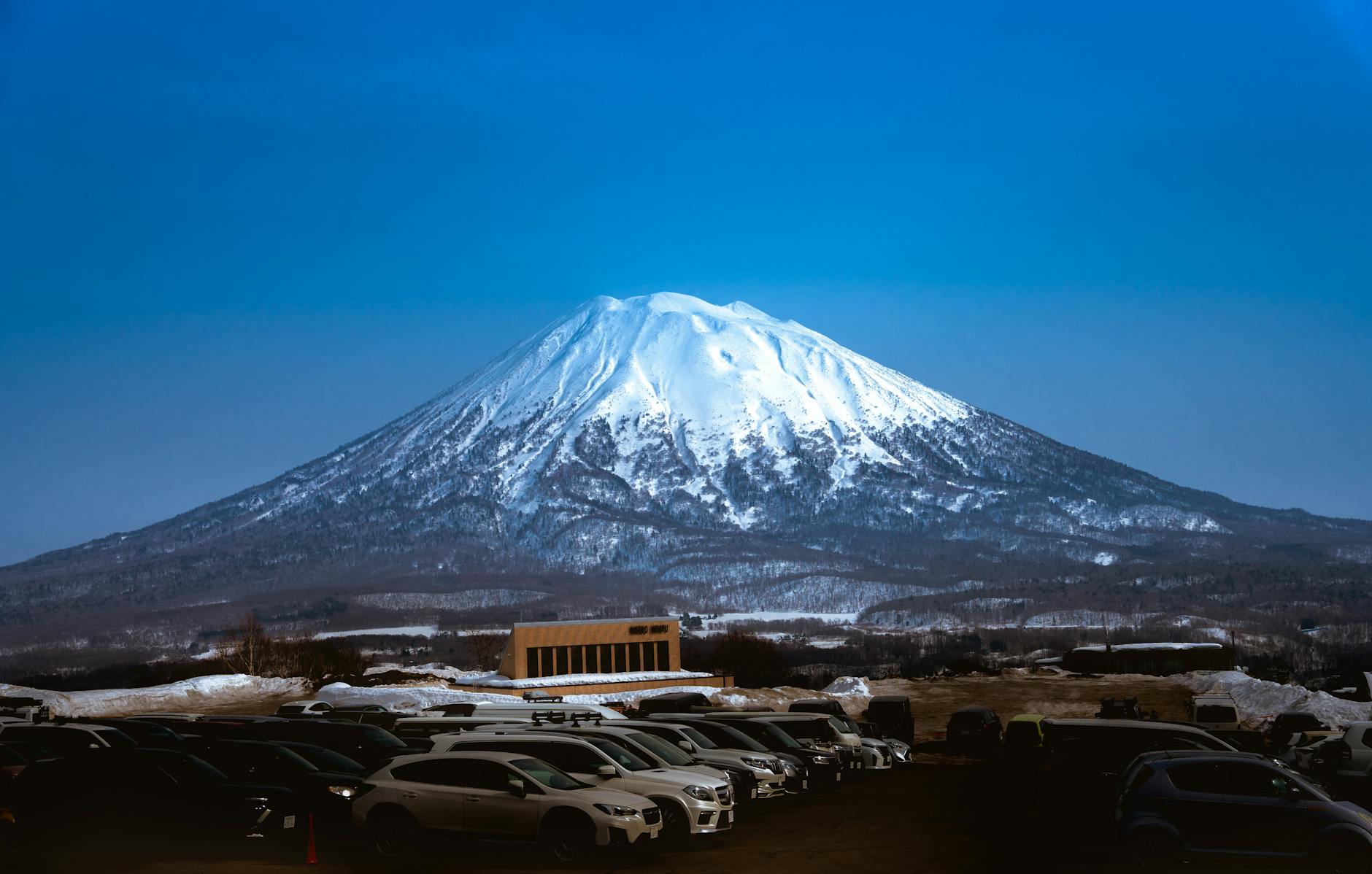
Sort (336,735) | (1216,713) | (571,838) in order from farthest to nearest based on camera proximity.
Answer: (1216,713) < (336,735) < (571,838)

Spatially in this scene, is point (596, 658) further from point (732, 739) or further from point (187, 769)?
point (187, 769)

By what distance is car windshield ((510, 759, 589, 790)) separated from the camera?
21.9 m

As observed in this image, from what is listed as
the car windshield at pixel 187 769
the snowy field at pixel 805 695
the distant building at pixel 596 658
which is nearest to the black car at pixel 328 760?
the car windshield at pixel 187 769

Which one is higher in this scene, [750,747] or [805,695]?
[750,747]

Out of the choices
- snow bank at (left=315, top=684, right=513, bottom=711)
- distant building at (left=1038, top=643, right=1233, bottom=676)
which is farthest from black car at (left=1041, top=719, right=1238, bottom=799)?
distant building at (left=1038, top=643, right=1233, bottom=676)

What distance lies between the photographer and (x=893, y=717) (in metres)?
47.1

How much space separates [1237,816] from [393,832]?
1131 cm

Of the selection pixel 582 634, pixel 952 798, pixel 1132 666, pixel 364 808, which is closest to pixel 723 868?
pixel 364 808

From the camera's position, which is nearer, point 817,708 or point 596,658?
point 817,708

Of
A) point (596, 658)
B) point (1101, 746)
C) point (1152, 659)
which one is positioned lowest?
point (1101, 746)

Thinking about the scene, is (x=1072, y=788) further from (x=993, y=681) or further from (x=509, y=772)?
(x=993, y=681)

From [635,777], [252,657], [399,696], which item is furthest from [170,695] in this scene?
[635,777]

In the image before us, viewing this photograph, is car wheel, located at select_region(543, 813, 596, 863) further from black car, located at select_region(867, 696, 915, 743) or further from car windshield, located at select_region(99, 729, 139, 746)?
black car, located at select_region(867, 696, 915, 743)

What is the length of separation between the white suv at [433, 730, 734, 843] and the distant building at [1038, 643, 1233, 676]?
93199 millimetres
